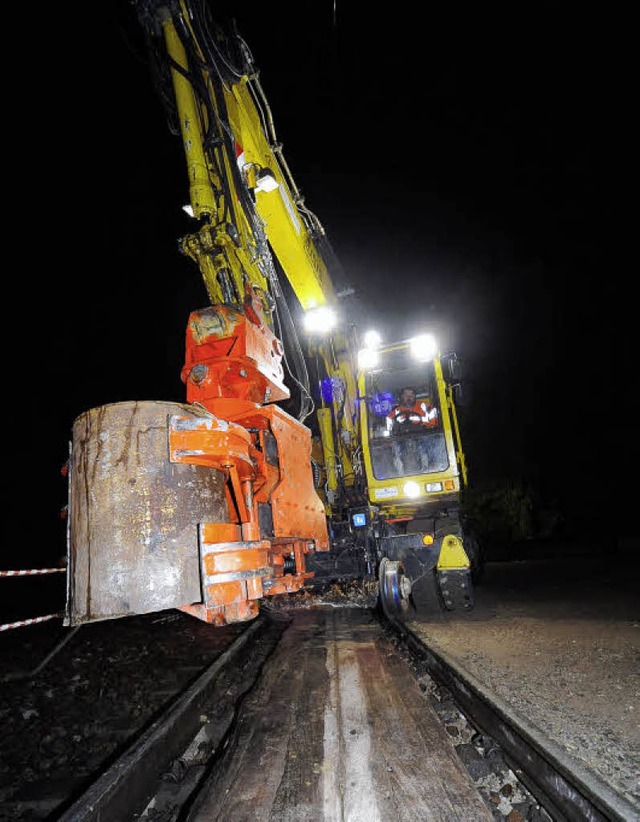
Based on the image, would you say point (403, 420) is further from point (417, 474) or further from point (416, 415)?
point (417, 474)

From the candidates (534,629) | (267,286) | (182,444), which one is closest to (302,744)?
(182,444)

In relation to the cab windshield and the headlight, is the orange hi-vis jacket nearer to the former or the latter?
the cab windshield

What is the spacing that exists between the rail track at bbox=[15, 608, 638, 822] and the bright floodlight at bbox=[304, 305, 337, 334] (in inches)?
191

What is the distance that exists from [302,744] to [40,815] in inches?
58.1

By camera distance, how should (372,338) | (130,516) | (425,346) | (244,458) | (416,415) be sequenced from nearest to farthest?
(130,516), (244,458), (416,415), (425,346), (372,338)

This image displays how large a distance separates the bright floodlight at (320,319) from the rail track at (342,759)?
4852mm

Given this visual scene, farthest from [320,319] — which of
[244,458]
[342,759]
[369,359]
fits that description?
[342,759]

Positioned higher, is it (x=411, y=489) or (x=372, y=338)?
(x=372, y=338)

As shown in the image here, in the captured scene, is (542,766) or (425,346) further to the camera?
(425,346)

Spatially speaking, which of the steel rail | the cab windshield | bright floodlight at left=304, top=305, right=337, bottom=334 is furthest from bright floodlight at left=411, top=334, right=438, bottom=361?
the steel rail

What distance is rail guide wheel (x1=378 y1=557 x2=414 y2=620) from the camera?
6.46 metres

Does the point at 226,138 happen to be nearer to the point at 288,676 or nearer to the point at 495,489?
the point at 288,676

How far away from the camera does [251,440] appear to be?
361 cm

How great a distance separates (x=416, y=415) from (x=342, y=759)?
4978 mm
